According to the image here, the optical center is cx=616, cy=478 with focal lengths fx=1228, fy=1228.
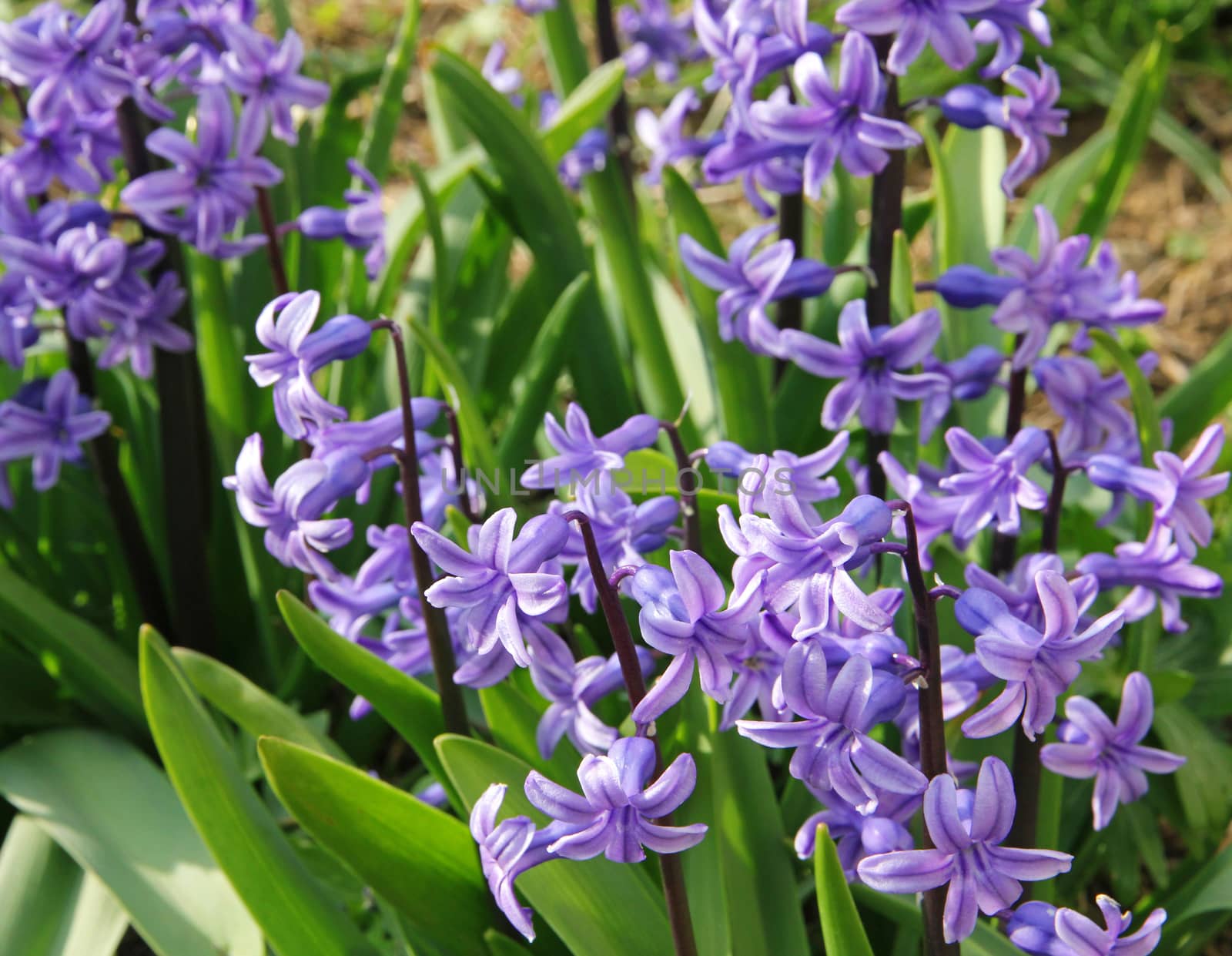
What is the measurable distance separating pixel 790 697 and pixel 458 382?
82cm

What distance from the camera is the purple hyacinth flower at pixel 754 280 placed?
1.81m

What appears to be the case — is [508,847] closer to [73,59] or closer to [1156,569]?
[1156,569]

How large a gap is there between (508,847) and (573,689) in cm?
29

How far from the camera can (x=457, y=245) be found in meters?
2.64

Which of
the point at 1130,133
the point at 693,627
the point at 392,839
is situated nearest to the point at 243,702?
the point at 392,839

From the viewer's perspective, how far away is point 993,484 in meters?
1.60

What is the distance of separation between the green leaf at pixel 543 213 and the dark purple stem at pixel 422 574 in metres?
0.77

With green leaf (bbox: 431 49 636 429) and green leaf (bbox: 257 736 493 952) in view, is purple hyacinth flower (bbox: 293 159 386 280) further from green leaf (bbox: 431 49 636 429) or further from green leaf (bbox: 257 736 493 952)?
green leaf (bbox: 257 736 493 952)

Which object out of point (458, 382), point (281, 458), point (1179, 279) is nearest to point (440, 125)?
point (281, 458)

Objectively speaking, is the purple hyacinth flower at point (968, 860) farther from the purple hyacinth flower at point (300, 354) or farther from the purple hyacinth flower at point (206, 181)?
the purple hyacinth flower at point (206, 181)

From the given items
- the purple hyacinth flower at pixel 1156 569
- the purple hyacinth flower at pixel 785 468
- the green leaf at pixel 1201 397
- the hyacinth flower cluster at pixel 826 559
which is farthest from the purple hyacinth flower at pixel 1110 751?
the green leaf at pixel 1201 397

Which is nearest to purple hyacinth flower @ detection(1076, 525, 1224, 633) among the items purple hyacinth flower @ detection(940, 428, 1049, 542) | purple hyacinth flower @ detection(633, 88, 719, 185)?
purple hyacinth flower @ detection(940, 428, 1049, 542)

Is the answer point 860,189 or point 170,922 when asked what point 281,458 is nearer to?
point 170,922

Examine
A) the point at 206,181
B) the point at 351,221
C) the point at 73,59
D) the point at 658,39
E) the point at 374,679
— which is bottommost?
the point at 374,679
